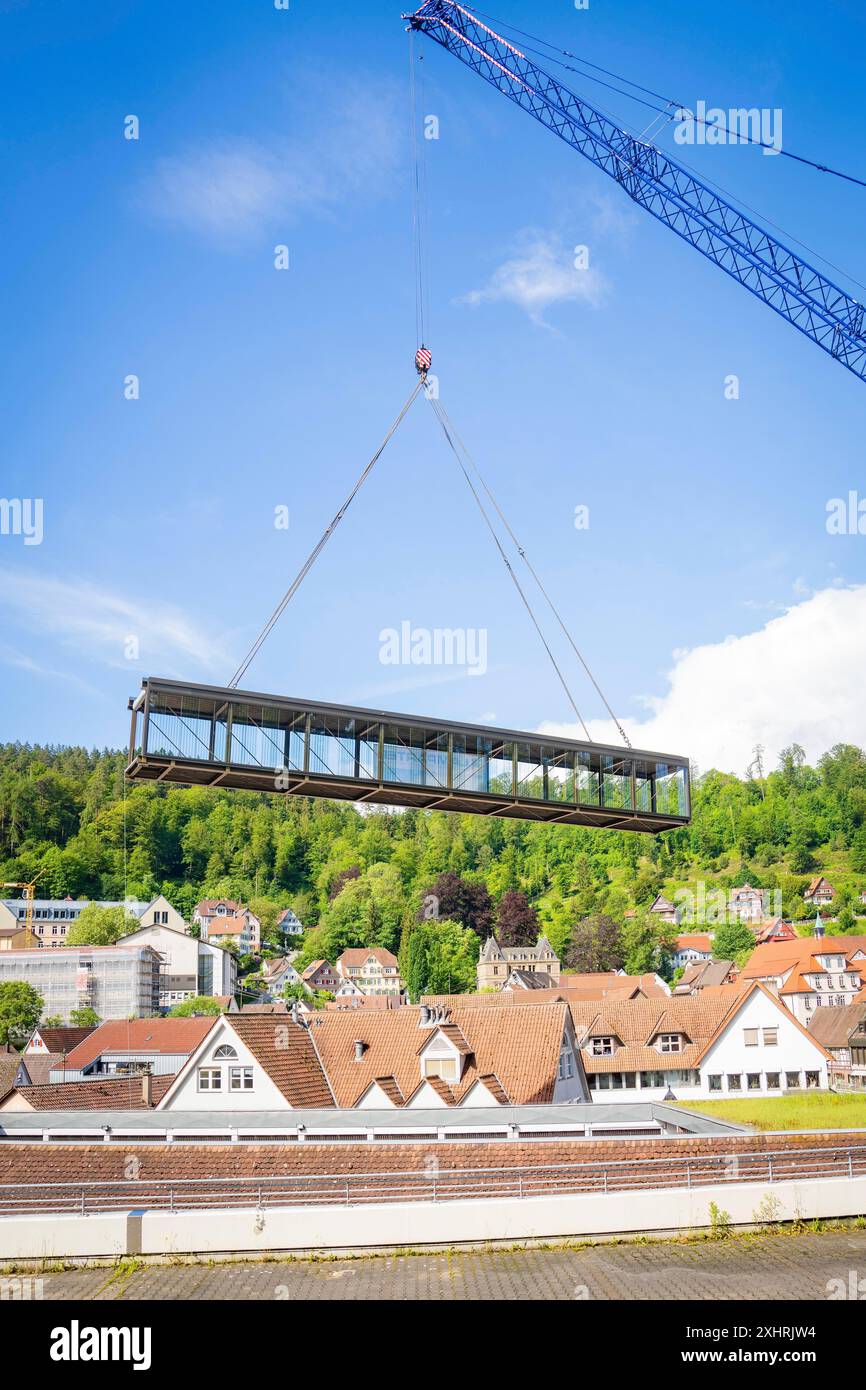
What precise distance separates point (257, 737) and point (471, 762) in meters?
4.59

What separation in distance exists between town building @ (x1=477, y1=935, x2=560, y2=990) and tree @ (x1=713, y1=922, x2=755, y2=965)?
18.4 metres

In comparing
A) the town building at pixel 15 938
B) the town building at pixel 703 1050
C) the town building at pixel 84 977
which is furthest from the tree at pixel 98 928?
the town building at pixel 703 1050

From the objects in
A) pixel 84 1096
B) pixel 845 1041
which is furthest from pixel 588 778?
pixel 845 1041

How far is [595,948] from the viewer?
5138 inches

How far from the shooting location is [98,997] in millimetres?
107250

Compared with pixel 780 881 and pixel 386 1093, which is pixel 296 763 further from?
pixel 780 881

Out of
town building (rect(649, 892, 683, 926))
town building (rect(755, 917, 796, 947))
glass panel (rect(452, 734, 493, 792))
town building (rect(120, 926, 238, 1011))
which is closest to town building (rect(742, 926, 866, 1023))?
town building (rect(755, 917, 796, 947))

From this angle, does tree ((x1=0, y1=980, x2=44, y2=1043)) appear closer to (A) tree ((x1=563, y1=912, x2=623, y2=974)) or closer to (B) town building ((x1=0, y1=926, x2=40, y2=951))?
(B) town building ((x1=0, y1=926, x2=40, y2=951))

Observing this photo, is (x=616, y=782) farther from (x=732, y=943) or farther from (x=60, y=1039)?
(x=732, y=943)

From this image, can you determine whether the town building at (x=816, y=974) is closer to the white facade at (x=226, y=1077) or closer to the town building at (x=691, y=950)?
the town building at (x=691, y=950)

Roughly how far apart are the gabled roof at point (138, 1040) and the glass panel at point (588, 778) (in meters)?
36.3

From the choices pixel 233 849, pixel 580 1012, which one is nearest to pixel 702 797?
pixel 233 849

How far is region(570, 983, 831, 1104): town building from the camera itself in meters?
46.3
